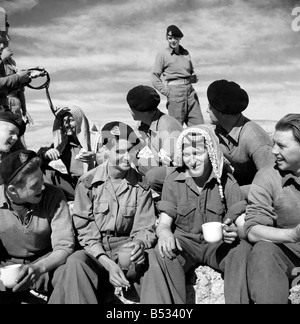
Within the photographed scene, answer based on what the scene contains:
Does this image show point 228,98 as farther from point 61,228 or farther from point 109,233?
point 61,228

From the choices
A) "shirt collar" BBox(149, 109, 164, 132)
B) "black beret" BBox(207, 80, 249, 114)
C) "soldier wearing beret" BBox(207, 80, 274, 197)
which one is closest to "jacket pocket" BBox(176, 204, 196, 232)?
"soldier wearing beret" BBox(207, 80, 274, 197)

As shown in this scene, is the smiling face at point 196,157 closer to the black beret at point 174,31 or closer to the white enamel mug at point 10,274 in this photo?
the white enamel mug at point 10,274

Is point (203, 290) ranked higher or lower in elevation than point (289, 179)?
lower

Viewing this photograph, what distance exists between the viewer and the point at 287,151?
3.06 m

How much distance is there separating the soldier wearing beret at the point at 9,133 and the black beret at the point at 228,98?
1973 millimetres

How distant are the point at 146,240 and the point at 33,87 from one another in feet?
10.3

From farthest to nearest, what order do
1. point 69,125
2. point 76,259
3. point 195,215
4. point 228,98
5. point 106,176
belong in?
point 69,125, point 228,98, point 106,176, point 195,215, point 76,259

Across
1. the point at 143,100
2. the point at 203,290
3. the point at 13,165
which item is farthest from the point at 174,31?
the point at 203,290

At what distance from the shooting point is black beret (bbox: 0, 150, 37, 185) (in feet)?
10.0

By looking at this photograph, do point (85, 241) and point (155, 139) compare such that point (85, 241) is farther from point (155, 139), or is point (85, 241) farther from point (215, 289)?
point (155, 139)

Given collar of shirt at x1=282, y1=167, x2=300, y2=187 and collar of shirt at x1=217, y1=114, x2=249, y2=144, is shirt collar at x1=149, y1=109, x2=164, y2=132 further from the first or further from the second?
collar of shirt at x1=282, y1=167, x2=300, y2=187

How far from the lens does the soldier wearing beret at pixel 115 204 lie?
339 cm

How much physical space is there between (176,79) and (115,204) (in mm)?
5532

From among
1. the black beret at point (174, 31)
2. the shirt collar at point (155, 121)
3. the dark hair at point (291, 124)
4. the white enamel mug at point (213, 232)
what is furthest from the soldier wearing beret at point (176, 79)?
the white enamel mug at point (213, 232)
